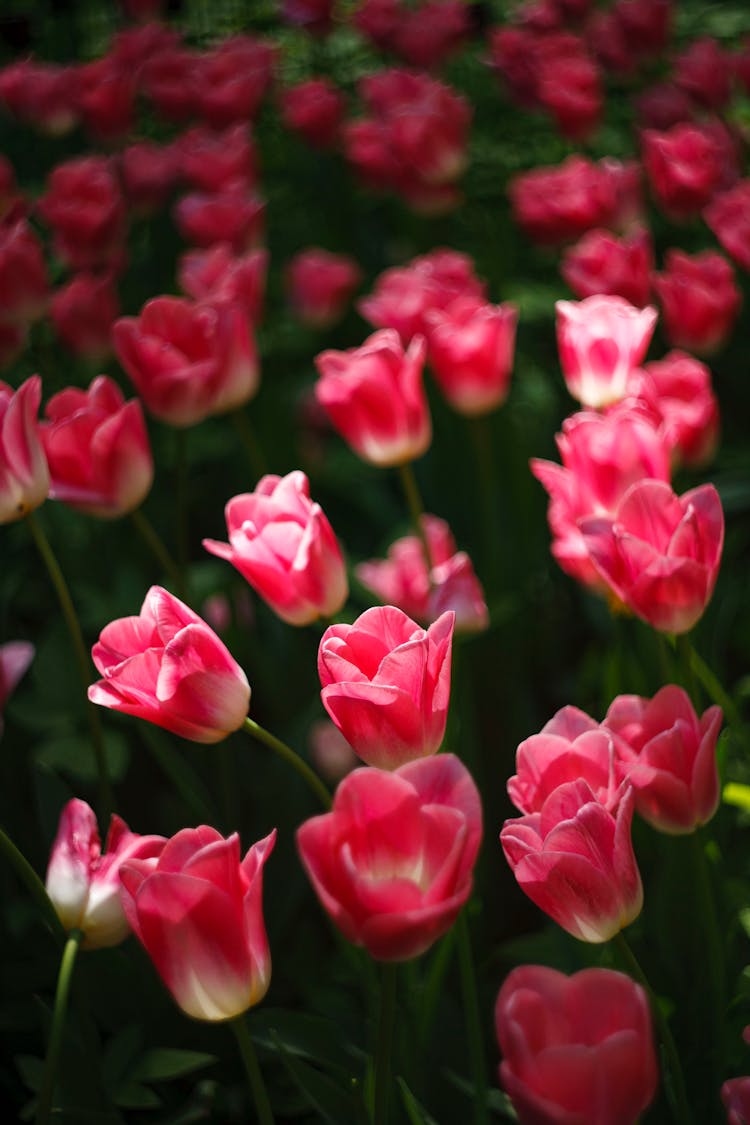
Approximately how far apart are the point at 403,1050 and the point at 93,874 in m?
0.29

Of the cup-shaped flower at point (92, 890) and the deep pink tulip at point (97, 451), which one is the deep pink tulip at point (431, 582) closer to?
the deep pink tulip at point (97, 451)

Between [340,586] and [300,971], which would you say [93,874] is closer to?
[340,586]

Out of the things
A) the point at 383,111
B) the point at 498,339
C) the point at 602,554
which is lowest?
the point at 383,111

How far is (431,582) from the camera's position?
3.91 ft

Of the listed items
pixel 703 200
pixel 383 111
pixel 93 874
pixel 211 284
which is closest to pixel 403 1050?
pixel 93 874

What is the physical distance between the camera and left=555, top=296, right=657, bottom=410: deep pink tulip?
1.11 m

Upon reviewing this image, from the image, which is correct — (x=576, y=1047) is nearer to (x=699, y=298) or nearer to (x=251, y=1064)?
(x=251, y=1064)

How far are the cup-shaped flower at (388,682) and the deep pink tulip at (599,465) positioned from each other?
0.79 feet

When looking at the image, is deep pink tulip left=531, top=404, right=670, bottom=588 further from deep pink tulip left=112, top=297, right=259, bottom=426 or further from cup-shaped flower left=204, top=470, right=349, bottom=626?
deep pink tulip left=112, top=297, right=259, bottom=426

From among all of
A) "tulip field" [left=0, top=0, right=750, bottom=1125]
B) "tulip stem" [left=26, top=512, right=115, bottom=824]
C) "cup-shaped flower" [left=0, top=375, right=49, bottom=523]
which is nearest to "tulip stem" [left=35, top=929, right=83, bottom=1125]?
"tulip field" [left=0, top=0, right=750, bottom=1125]

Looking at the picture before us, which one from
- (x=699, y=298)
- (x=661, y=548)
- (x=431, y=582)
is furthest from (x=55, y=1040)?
(x=699, y=298)

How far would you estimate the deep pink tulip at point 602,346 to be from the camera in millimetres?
1109

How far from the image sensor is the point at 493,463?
173cm

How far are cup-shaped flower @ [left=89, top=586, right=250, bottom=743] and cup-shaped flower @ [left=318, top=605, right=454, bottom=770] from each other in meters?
0.08
